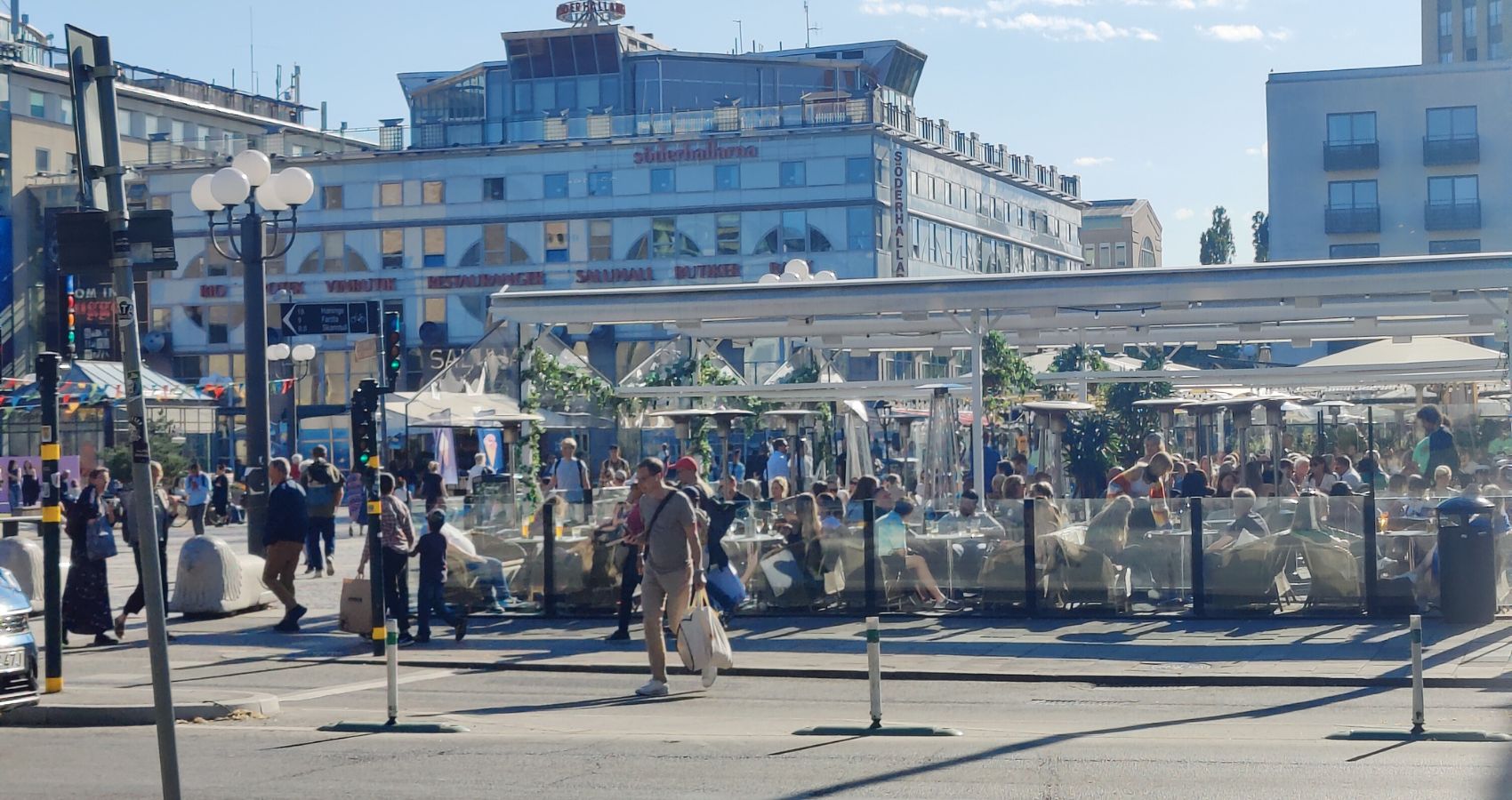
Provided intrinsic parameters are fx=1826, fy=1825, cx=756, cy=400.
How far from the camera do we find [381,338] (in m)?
18.2

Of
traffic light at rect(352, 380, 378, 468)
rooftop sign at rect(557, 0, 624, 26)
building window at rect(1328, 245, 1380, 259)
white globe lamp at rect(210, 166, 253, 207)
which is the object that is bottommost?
traffic light at rect(352, 380, 378, 468)

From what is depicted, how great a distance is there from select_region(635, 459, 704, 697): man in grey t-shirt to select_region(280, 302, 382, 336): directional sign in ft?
16.5

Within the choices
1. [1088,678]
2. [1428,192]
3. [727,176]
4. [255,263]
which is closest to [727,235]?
[727,176]

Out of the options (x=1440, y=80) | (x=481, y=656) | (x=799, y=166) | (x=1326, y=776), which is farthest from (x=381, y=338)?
(x=1440, y=80)

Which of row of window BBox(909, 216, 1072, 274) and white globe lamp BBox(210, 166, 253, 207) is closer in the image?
white globe lamp BBox(210, 166, 253, 207)

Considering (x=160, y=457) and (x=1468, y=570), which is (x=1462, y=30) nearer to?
(x=160, y=457)

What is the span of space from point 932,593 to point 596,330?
5628 cm

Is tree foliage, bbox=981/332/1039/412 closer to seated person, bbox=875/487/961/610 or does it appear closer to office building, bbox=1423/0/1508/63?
seated person, bbox=875/487/961/610

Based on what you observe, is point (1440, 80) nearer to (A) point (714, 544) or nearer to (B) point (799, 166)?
(B) point (799, 166)

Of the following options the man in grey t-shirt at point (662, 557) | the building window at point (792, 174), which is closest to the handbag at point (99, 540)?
the man in grey t-shirt at point (662, 557)

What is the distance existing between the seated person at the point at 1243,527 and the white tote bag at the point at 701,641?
20.0ft

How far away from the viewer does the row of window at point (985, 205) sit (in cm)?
7419

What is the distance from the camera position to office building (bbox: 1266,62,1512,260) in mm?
67625

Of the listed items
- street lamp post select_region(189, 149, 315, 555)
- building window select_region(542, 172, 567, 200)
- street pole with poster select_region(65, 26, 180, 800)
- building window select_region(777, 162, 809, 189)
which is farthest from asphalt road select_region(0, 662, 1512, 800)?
building window select_region(542, 172, 567, 200)
